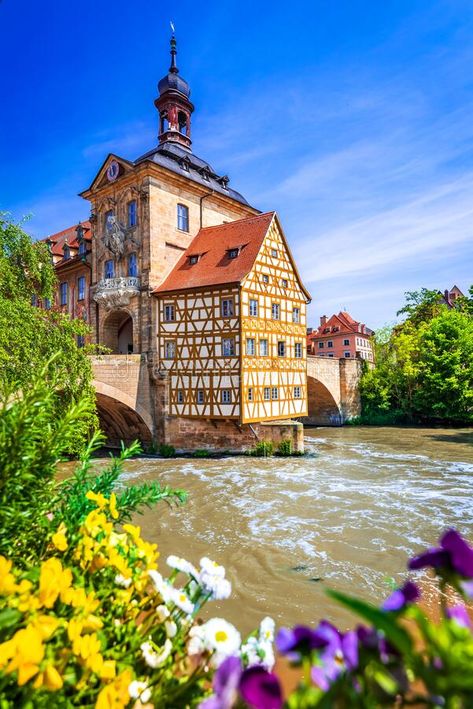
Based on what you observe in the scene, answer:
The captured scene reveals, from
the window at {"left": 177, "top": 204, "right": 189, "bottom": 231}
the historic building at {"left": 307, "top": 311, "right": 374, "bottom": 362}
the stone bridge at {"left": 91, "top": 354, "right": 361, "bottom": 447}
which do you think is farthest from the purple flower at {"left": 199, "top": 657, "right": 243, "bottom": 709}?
the historic building at {"left": 307, "top": 311, "right": 374, "bottom": 362}

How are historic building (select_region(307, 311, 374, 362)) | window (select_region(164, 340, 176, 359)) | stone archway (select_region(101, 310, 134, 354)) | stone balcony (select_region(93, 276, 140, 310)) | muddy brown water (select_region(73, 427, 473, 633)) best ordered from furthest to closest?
historic building (select_region(307, 311, 374, 362)) < stone archway (select_region(101, 310, 134, 354)) < stone balcony (select_region(93, 276, 140, 310)) < window (select_region(164, 340, 176, 359)) < muddy brown water (select_region(73, 427, 473, 633))

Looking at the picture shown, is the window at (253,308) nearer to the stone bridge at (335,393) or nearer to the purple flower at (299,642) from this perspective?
the stone bridge at (335,393)

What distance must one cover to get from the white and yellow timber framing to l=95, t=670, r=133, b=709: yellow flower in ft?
50.2

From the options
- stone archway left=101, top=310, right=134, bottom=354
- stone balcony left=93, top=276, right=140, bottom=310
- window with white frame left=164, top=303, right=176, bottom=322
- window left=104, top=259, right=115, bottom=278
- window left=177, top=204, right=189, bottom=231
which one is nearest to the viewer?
window with white frame left=164, top=303, right=176, bottom=322

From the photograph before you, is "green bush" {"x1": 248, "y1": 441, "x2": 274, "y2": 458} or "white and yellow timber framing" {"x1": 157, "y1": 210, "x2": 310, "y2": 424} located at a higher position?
"white and yellow timber framing" {"x1": 157, "y1": 210, "x2": 310, "y2": 424}

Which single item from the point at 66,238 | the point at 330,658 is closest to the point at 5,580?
the point at 330,658

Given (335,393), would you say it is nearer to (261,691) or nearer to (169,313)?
(169,313)

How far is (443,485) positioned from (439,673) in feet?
46.1

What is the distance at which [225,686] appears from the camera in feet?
3.40

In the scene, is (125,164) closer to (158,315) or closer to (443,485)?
(158,315)

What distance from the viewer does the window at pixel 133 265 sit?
2008 centimetres

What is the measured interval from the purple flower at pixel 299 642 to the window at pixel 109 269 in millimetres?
21265

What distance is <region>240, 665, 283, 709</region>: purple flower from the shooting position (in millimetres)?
939

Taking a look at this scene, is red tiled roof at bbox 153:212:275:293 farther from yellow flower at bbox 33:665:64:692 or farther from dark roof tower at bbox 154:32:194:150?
yellow flower at bbox 33:665:64:692
